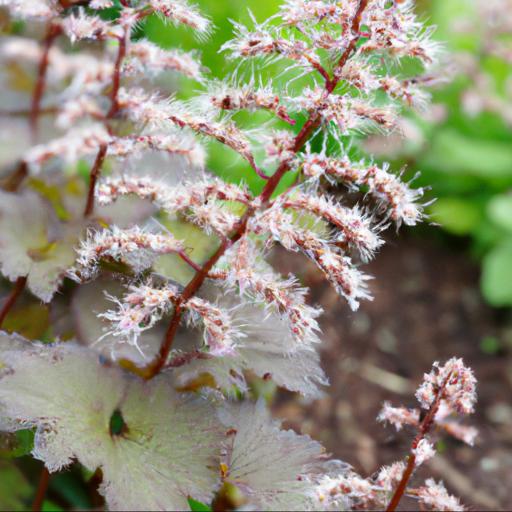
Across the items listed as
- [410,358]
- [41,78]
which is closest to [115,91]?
[41,78]

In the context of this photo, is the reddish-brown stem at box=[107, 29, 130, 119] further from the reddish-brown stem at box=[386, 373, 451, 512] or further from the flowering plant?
the reddish-brown stem at box=[386, 373, 451, 512]

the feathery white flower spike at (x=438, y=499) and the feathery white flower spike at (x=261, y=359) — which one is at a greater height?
the feathery white flower spike at (x=438, y=499)

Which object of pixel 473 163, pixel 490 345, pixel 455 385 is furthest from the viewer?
pixel 473 163

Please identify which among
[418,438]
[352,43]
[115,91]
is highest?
[352,43]

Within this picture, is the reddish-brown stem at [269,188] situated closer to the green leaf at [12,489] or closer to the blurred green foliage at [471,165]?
the green leaf at [12,489]

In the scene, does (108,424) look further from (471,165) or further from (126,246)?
(471,165)

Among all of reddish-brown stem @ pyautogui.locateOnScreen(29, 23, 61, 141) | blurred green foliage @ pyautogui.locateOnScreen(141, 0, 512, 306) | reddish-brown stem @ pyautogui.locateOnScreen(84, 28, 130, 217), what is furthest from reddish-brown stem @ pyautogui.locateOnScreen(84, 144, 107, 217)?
blurred green foliage @ pyautogui.locateOnScreen(141, 0, 512, 306)

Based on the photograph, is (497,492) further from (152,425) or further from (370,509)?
(152,425)

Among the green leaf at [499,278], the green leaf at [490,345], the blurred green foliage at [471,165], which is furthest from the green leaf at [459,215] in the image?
the green leaf at [490,345]
